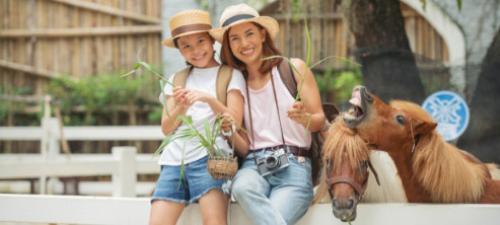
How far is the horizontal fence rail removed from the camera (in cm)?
304

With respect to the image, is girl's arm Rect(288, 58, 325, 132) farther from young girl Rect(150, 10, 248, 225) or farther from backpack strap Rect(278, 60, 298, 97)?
young girl Rect(150, 10, 248, 225)

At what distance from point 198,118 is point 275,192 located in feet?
1.49

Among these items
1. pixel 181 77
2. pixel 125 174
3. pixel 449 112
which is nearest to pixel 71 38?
pixel 125 174

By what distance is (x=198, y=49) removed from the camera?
343cm

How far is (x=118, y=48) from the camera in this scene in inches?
465

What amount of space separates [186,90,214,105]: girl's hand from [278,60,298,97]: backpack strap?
36 centimetres

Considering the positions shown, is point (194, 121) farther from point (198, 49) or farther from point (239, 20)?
point (239, 20)

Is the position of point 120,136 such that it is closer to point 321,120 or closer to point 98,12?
point 98,12

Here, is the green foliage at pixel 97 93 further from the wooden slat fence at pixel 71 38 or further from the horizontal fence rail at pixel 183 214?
the horizontal fence rail at pixel 183 214

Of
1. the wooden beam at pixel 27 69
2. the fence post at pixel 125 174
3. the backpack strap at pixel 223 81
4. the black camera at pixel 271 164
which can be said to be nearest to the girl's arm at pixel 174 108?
the backpack strap at pixel 223 81

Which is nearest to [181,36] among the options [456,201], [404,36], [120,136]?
[456,201]

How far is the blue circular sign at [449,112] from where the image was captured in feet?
18.6

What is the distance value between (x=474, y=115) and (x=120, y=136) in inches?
181

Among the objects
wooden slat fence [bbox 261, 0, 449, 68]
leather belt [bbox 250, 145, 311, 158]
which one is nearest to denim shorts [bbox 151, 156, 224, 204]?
leather belt [bbox 250, 145, 311, 158]
